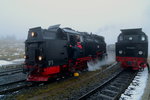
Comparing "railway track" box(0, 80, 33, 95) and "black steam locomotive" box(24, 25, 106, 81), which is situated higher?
"black steam locomotive" box(24, 25, 106, 81)

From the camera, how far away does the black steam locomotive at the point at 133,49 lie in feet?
32.7

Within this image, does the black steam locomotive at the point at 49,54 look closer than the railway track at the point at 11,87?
No

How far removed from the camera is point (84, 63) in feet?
37.0

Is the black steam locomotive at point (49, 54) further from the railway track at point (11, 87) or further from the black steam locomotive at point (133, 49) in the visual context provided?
the black steam locomotive at point (133, 49)

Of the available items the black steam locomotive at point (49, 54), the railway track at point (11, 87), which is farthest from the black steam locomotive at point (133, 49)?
the railway track at point (11, 87)

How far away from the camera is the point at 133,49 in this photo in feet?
33.9

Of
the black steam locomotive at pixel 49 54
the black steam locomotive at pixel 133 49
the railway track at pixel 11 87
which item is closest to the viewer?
→ the railway track at pixel 11 87

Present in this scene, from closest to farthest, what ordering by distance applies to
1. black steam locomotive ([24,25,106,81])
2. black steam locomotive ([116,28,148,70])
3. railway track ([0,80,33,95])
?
railway track ([0,80,33,95]) → black steam locomotive ([24,25,106,81]) → black steam locomotive ([116,28,148,70])

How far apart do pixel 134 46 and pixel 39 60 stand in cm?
754

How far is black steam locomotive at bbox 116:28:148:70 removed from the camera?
9953 millimetres

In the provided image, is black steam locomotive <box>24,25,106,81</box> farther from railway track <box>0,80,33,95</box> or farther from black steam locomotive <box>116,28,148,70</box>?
black steam locomotive <box>116,28,148,70</box>

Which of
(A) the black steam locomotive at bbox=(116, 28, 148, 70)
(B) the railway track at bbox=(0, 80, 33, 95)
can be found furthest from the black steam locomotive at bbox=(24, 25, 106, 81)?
(A) the black steam locomotive at bbox=(116, 28, 148, 70)

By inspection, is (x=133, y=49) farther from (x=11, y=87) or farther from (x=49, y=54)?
(x=11, y=87)

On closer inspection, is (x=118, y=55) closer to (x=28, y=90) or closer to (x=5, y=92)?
(x=28, y=90)
